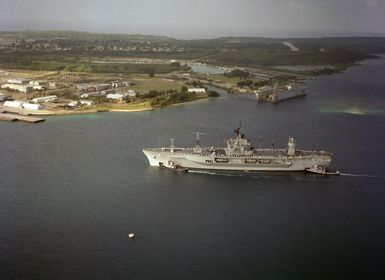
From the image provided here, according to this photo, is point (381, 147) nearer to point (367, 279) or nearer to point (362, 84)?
point (367, 279)

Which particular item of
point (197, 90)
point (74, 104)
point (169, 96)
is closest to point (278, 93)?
point (197, 90)

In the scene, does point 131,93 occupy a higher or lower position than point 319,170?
higher

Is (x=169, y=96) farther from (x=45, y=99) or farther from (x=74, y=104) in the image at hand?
(x=45, y=99)

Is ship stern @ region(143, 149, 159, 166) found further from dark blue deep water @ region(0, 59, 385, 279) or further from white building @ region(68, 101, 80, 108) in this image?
white building @ region(68, 101, 80, 108)

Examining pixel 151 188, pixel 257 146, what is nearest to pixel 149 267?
pixel 151 188

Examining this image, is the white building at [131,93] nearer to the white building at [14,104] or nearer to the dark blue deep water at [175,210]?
the white building at [14,104]

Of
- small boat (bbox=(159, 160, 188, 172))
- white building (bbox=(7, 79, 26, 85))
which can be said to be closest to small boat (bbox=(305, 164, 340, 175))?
small boat (bbox=(159, 160, 188, 172))

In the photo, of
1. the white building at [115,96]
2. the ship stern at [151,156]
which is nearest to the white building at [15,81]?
the white building at [115,96]
